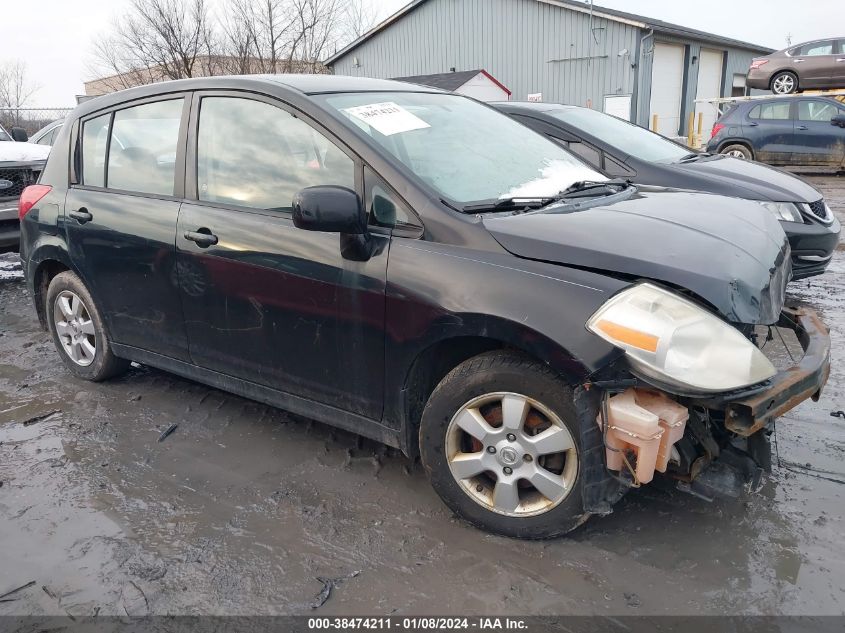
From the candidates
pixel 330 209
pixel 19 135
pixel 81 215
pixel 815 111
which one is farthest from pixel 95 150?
pixel 815 111

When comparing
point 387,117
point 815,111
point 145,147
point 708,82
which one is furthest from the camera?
point 708,82

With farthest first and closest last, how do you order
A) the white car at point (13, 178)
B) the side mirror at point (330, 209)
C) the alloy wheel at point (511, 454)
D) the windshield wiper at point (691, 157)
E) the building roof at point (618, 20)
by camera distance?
the building roof at point (618, 20) → the white car at point (13, 178) → the windshield wiper at point (691, 157) → the side mirror at point (330, 209) → the alloy wheel at point (511, 454)

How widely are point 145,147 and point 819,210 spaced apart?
5.20m

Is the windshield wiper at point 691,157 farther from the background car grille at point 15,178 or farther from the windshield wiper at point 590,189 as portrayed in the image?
the background car grille at point 15,178

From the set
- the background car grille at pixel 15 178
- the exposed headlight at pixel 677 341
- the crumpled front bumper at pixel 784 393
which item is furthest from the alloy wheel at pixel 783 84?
the exposed headlight at pixel 677 341

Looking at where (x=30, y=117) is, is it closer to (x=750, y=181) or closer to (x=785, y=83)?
(x=785, y=83)

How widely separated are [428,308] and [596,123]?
4268 millimetres

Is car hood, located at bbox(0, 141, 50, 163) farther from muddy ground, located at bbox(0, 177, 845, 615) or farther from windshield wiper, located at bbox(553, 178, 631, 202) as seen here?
windshield wiper, located at bbox(553, 178, 631, 202)

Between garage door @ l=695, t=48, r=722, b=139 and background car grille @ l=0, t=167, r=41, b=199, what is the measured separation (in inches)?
998

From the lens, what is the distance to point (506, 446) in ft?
8.40

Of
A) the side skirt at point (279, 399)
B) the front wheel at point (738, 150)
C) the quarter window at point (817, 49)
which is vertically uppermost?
the quarter window at point (817, 49)

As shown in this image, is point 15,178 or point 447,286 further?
point 15,178

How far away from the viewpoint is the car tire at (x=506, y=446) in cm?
246

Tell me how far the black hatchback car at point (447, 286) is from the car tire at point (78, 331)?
1.00ft
